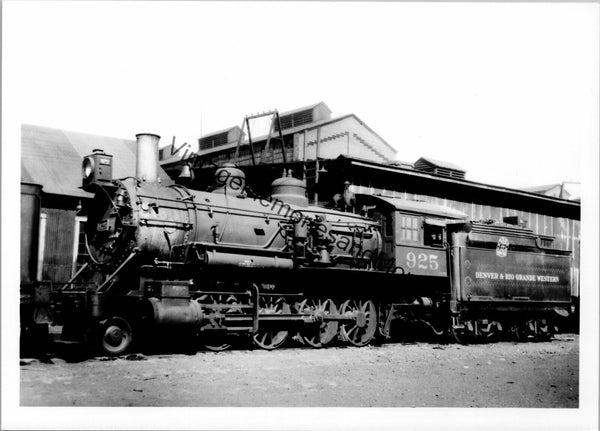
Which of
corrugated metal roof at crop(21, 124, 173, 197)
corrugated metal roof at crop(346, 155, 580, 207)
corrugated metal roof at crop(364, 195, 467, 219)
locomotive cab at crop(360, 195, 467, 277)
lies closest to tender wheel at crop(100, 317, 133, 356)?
locomotive cab at crop(360, 195, 467, 277)

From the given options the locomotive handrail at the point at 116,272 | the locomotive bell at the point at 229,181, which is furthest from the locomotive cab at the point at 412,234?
the locomotive handrail at the point at 116,272

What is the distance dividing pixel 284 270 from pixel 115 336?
134 inches

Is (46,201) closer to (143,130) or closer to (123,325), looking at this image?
(143,130)

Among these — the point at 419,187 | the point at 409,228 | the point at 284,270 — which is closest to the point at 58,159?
the point at 284,270

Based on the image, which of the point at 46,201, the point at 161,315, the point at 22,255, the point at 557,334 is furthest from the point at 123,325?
the point at 557,334

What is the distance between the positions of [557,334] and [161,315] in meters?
13.3

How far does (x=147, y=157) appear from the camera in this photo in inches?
464

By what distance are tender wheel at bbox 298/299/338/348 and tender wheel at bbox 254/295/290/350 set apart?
421 mm

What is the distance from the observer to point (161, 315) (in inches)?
358

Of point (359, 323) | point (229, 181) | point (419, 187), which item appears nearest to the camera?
point (229, 181)

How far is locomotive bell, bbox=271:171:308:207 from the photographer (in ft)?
42.8

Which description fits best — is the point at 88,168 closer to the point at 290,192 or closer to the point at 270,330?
the point at 270,330

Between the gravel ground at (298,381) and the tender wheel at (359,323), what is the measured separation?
4.75 ft

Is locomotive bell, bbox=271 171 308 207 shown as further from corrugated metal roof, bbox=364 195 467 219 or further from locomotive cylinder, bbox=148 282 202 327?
locomotive cylinder, bbox=148 282 202 327
